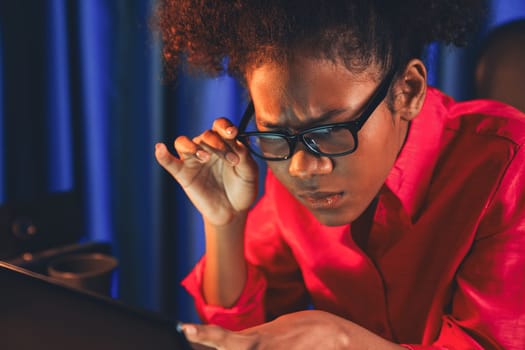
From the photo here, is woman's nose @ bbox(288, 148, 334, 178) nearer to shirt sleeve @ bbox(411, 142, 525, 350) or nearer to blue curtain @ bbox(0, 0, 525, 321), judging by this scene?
shirt sleeve @ bbox(411, 142, 525, 350)

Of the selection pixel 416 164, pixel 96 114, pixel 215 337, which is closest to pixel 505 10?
pixel 416 164

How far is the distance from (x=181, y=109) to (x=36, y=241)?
67 centimetres

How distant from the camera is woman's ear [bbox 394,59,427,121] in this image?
0.88 meters

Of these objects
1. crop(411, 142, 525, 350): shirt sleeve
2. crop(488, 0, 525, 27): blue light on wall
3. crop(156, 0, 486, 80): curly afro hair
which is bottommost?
crop(411, 142, 525, 350): shirt sleeve

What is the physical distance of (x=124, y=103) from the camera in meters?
1.87

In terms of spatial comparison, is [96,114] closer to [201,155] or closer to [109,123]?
[109,123]

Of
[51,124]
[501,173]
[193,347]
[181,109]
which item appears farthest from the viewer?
[51,124]

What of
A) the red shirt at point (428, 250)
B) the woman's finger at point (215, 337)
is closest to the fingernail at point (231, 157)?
the red shirt at point (428, 250)

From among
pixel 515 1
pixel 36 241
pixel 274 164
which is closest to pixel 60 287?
pixel 274 164

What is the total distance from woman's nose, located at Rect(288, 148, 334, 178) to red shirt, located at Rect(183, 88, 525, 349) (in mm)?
187

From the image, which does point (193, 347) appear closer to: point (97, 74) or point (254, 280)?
point (254, 280)

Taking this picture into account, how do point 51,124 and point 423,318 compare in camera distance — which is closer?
point 423,318

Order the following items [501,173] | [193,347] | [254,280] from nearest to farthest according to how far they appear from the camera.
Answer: [193,347], [501,173], [254,280]

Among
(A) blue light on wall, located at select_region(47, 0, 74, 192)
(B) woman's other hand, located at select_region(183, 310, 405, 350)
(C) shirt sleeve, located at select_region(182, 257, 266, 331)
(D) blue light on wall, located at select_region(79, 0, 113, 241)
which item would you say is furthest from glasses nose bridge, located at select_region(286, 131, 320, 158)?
(A) blue light on wall, located at select_region(47, 0, 74, 192)
